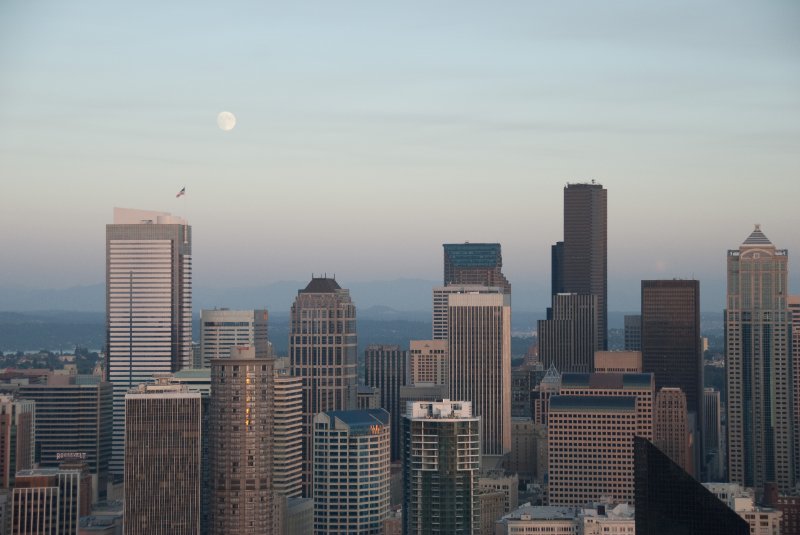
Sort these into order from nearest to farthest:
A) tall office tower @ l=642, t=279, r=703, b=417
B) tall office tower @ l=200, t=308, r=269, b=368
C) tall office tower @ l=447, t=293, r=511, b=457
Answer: tall office tower @ l=200, t=308, r=269, b=368 < tall office tower @ l=447, t=293, r=511, b=457 < tall office tower @ l=642, t=279, r=703, b=417

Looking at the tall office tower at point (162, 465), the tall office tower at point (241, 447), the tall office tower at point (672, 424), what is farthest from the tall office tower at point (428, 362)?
the tall office tower at point (162, 465)

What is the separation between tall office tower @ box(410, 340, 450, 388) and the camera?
8050cm

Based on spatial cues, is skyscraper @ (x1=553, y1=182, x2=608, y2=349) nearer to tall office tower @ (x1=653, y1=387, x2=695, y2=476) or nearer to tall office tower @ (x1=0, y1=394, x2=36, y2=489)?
tall office tower @ (x1=653, y1=387, x2=695, y2=476)

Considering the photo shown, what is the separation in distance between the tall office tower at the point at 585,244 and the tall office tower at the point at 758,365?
30254 mm

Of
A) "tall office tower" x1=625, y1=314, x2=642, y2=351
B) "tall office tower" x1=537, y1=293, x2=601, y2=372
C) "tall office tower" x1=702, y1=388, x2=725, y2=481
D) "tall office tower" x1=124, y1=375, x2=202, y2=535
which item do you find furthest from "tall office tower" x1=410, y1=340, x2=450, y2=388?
"tall office tower" x1=124, y1=375, x2=202, y2=535

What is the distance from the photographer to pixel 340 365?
70625mm

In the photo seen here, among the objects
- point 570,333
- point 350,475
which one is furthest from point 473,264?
point 350,475

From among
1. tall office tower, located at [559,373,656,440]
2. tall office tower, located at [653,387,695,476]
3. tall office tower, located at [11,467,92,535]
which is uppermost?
tall office tower, located at [559,373,656,440]

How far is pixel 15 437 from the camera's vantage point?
5469 centimetres

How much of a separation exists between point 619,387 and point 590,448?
205 inches

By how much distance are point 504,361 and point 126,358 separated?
1966 centimetres

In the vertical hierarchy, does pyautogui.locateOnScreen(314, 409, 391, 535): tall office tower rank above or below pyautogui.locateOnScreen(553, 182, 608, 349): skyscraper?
below

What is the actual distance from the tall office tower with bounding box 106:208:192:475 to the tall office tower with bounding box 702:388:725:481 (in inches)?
963

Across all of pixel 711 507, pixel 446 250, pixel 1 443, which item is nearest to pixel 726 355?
pixel 446 250
